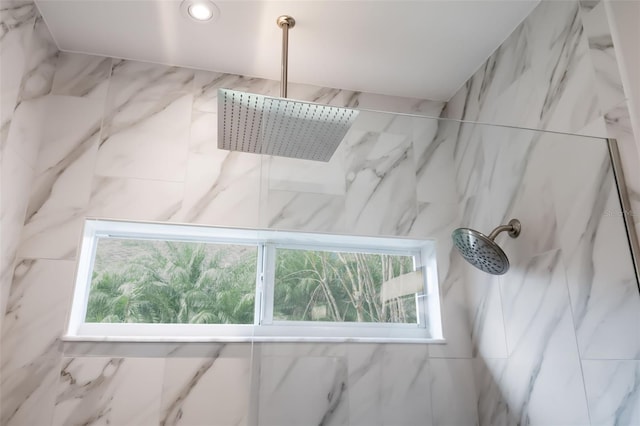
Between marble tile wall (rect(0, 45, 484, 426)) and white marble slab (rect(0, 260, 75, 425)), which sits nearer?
marble tile wall (rect(0, 45, 484, 426))

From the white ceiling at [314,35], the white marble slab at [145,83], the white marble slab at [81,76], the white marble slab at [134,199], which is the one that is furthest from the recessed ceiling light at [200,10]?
the white marble slab at [134,199]


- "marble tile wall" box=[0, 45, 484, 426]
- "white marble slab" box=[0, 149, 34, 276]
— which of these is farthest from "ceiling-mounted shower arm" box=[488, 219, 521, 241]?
"white marble slab" box=[0, 149, 34, 276]

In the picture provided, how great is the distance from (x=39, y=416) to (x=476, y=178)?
4.73 feet

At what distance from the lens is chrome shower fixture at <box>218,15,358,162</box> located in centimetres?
113

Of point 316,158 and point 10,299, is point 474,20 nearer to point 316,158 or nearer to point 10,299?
point 316,158

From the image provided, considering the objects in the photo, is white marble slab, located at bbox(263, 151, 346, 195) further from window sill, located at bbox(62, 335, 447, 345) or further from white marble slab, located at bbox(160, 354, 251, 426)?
white marble slab, located at bbox(160, 354, 251, 426)

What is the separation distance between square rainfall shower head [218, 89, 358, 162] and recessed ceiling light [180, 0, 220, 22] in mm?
449

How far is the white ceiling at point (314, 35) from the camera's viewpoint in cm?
146

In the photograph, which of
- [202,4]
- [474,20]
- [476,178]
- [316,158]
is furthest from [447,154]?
[202,4]

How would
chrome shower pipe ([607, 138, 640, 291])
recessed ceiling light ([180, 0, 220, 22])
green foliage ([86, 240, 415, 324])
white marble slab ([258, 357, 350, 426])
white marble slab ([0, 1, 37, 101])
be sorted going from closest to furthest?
white marble slab ([258, 357, 350, 426])
chrome shower pipe ([607, 138, 640, 291])
white marble slab ([0, 1, 37, 101])
recessed ceiling light ([180, 0, 220, 22])
green foliage ([86, 240, 415, 324])

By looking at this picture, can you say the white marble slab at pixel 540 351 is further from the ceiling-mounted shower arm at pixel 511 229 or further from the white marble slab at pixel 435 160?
the white marble slab at pixel 435 160

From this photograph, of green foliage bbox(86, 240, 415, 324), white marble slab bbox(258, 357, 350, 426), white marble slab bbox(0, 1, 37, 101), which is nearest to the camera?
white marble slab bbox(258, 357, 350, 426)

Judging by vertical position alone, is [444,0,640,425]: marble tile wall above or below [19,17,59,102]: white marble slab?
below

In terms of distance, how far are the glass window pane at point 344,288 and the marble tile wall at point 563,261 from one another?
17 cm
